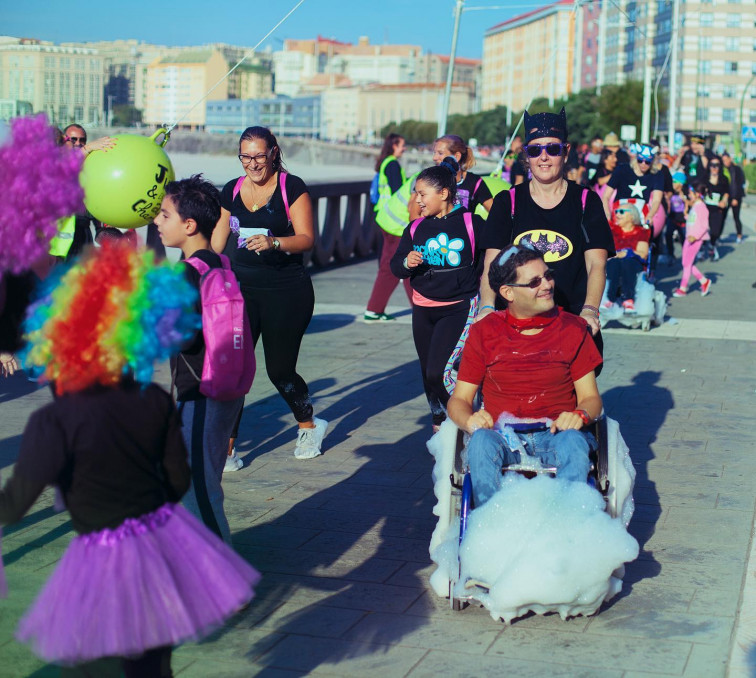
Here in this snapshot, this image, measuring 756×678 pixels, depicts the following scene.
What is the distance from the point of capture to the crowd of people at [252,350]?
2975 mm

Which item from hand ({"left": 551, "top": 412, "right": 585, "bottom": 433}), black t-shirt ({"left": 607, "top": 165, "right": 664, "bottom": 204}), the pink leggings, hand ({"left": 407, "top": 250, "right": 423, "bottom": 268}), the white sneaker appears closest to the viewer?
hand ({"left": 551, "top": 412, "right": 585, "bottom": 433})

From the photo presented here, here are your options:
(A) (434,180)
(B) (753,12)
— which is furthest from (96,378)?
(B) (753,12)

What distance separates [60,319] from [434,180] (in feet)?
12.1

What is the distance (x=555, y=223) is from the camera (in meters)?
5.39

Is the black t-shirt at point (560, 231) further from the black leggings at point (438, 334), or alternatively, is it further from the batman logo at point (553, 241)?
the black leggings at point (438, 334)

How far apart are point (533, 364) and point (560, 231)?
0.84 meters

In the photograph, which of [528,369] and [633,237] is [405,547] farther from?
[633,237]

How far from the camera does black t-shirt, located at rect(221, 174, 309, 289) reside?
6207 mm

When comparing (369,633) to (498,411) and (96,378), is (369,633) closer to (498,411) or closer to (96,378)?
(498,411)

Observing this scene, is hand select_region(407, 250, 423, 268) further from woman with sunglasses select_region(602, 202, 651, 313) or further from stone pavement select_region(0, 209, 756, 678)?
woman with sunglasses select_region(602, 202, 651, 313)

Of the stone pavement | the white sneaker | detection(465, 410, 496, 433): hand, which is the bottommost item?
the stone pavement

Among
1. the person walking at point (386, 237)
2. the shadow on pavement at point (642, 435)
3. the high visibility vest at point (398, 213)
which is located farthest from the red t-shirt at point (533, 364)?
the person walking at point (386, 237)

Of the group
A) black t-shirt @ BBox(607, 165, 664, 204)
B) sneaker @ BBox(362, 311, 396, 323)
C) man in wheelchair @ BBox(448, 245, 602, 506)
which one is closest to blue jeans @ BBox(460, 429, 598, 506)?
man in wheelchair @ BBox(448, 245, 602, 506)

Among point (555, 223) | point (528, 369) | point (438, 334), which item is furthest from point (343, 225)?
point (528, 369)
